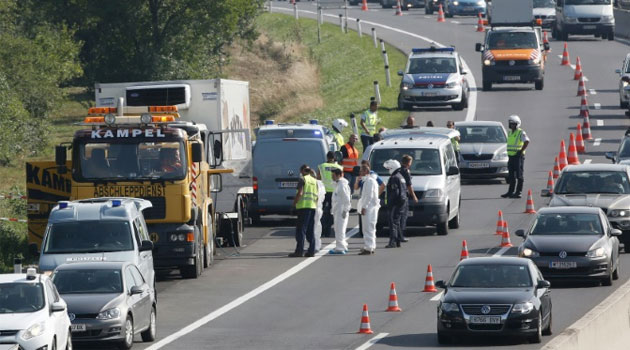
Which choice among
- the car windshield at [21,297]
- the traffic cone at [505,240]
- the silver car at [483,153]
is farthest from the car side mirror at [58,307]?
the silver car at [483,153]

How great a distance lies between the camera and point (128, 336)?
68.4ft

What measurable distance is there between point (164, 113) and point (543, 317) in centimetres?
1032

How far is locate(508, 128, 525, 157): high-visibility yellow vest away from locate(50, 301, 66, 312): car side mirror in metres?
19.3

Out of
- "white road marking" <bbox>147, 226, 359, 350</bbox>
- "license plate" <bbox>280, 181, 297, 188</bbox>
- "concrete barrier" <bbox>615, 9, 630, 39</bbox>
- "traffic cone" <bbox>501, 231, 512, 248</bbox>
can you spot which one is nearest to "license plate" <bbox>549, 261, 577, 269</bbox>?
"traffic cone" <bbox>501, 231, 512, 248</bbox>

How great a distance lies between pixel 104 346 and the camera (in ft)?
69.6

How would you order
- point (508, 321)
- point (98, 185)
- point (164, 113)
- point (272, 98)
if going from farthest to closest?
point (272, 98), point (164, 113), point (98, 185), point (508, 321)

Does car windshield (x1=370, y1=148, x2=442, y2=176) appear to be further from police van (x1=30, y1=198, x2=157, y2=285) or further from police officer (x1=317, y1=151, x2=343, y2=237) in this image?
police van (x1=30, y1=198, x2=157, y2=285)

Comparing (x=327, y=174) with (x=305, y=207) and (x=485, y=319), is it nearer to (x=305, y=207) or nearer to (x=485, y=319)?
(x=305, y=207)

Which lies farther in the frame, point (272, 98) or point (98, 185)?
point (272, 98)

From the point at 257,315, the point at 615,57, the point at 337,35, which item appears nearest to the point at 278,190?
the point at 257,315

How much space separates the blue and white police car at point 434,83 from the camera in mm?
51062

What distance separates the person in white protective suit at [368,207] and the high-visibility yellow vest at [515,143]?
24.9 feet

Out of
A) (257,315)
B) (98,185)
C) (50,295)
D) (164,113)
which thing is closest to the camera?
(50,295)

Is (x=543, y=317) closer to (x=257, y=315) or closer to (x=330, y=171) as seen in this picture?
(x=257, y=315)
